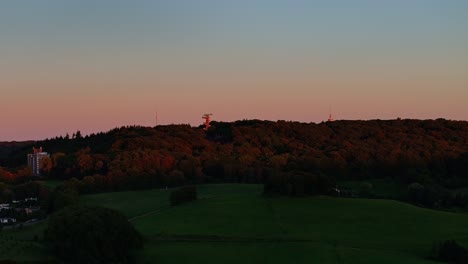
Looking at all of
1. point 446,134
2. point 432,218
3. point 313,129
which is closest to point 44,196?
point 432,218

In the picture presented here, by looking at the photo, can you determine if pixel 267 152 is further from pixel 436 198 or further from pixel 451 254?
pixel 451 254

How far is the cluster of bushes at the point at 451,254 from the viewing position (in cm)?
5250

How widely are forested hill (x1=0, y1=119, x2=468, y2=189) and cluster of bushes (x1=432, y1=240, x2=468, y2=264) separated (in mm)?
39839

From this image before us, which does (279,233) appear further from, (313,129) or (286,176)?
(313,129)

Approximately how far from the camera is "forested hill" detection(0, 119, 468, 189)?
126438mm

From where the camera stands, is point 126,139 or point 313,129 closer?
point 126,139

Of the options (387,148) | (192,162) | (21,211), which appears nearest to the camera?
(21,211)

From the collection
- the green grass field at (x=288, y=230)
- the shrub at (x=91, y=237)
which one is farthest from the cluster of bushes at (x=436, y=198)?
the shrub at (x=91, y=237)

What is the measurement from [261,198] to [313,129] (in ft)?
332

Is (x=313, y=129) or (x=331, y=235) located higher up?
(x=313, y=129)

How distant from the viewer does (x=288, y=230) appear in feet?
215

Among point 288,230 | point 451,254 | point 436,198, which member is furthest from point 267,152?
point 451,254

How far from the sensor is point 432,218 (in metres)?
71.4

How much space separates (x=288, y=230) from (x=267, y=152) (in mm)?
93108
